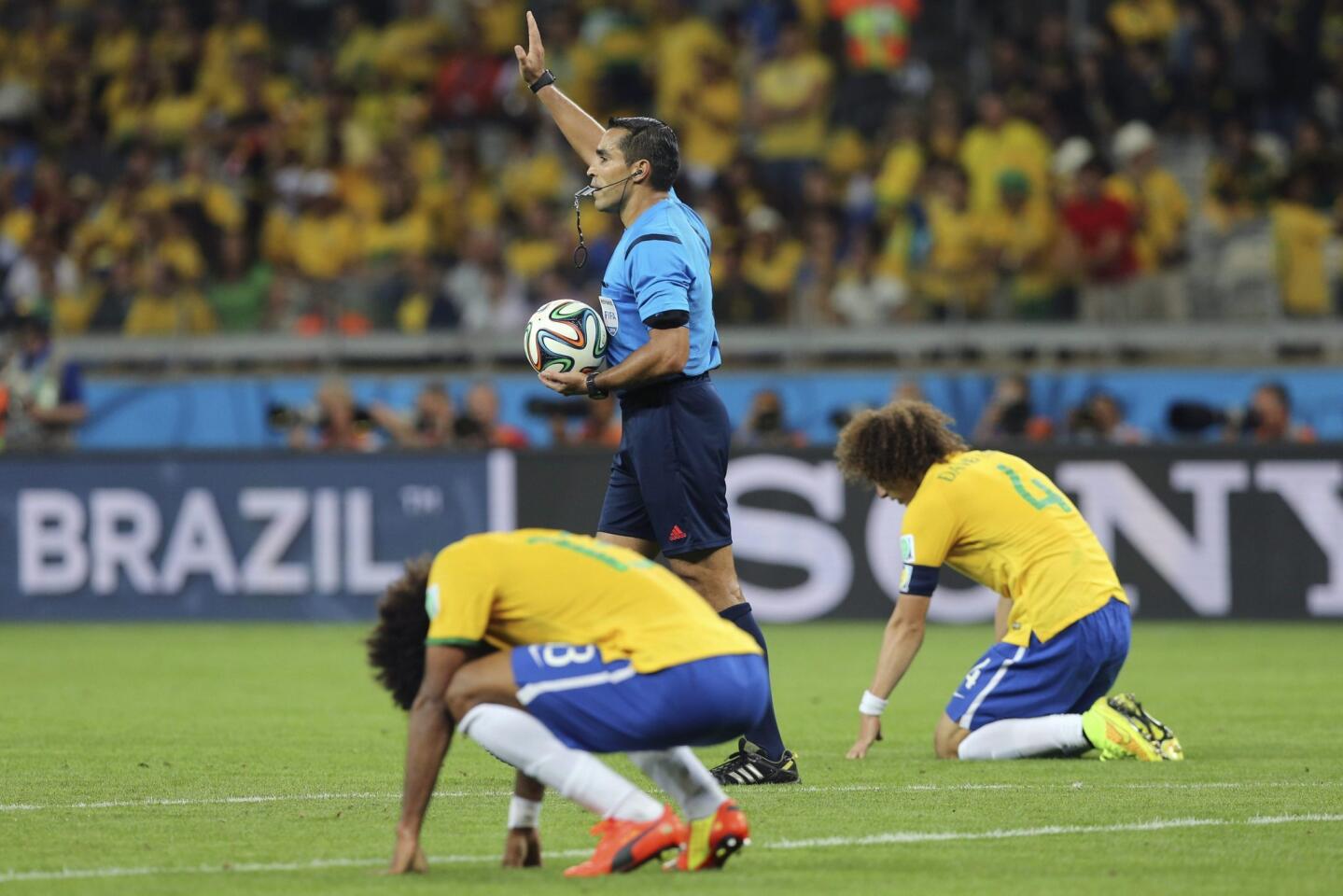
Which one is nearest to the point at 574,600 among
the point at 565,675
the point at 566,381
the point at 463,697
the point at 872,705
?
the point at 565,675

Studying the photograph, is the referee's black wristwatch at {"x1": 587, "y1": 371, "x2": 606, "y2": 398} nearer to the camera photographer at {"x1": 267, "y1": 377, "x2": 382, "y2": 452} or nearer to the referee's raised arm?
the referee's raised arm

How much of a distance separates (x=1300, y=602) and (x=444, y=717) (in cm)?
1187

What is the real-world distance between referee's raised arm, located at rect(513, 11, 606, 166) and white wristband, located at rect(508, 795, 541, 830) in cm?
321

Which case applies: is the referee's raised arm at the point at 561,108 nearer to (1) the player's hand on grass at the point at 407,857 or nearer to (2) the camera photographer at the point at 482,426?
(1) the player's hand on grass at the point at 407,857

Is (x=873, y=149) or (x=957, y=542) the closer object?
(x=957, y=542)

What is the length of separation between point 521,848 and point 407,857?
1.34ft

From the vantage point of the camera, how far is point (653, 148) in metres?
8.25

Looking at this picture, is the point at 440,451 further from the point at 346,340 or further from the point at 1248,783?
the point at 1248,783

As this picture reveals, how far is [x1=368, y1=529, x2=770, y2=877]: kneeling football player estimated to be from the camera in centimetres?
588

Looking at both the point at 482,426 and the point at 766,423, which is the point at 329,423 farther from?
the point at 766,423

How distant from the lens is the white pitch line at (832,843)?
6184 mm

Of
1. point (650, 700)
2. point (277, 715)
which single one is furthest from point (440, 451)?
point (650, 700)

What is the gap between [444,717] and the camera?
5871 millimetres

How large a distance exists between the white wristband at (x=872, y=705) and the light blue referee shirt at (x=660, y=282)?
1.55 metres
